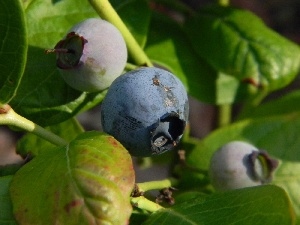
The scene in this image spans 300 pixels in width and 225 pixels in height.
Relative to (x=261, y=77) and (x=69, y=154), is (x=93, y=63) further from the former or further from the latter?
(x=261, y=77)

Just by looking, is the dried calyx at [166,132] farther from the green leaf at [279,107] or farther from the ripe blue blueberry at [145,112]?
the green leaf at [279,107]

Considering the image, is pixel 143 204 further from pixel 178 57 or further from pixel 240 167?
pixel 178 57

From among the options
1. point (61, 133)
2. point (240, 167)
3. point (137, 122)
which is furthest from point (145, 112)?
point (61, 133)

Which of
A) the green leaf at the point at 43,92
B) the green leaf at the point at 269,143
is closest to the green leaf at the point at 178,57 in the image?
the green leaf at the point at 269,143

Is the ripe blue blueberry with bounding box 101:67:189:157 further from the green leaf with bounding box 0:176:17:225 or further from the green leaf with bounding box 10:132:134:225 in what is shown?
the green leaf with bounding box 0:176:17:225

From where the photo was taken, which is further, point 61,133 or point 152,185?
point 61,133

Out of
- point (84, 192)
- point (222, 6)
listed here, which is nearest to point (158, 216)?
point (84, 192)

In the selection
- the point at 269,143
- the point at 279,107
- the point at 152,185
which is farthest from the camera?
the point at 279,107
